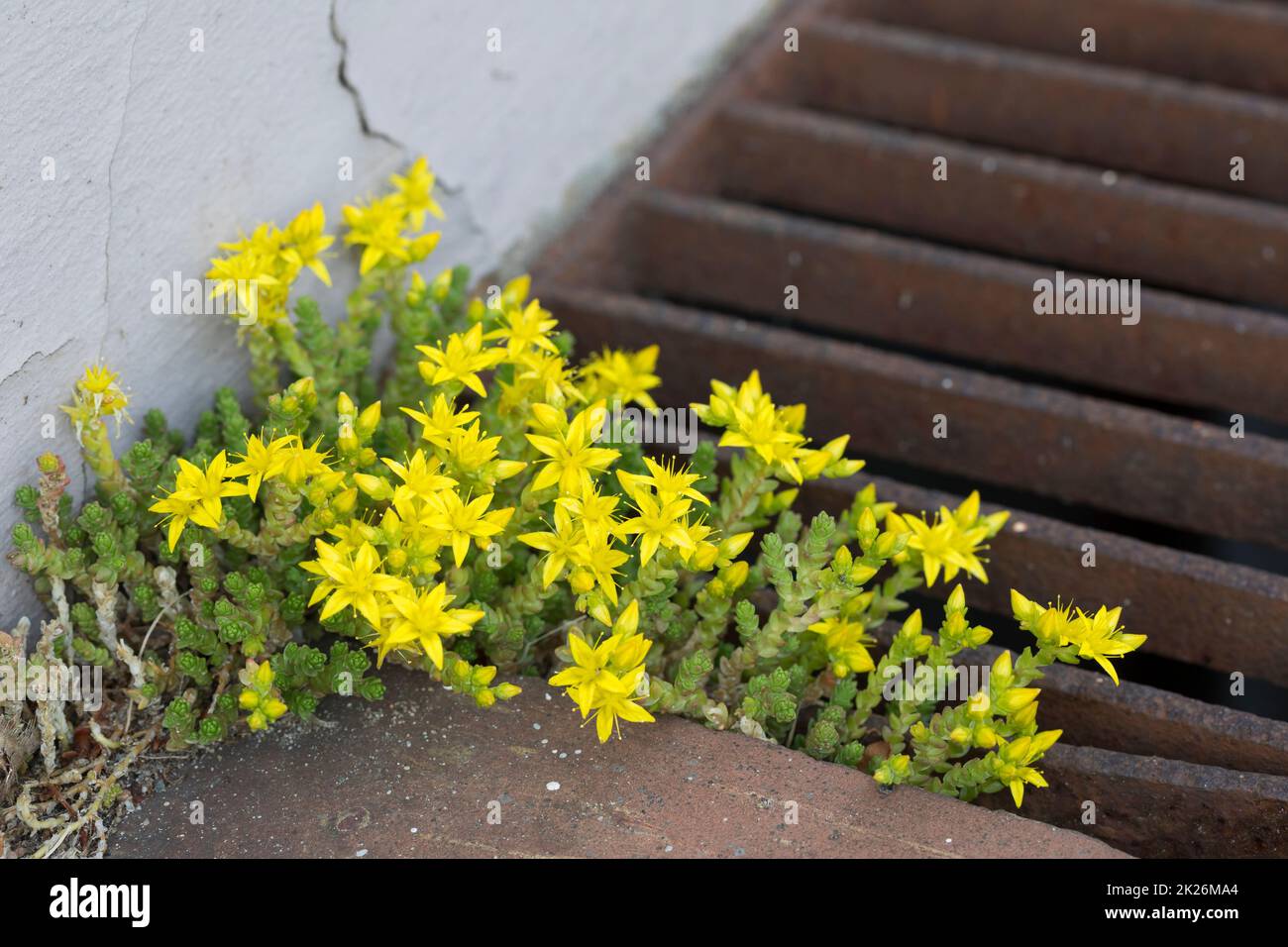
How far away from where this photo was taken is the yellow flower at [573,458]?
216 cm

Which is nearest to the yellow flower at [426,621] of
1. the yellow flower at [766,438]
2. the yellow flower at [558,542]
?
the yellow flower at [558,542]

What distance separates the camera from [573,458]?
217 centimetres

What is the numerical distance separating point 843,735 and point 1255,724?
67 centimetres

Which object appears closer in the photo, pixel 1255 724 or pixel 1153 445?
pixel 1255 724

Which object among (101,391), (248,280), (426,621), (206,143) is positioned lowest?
(426,621)

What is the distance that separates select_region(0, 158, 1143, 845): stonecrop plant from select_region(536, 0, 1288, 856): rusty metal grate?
34 centimetres

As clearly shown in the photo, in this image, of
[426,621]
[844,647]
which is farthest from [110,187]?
[844,647]

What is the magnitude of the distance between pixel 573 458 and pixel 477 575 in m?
0.30

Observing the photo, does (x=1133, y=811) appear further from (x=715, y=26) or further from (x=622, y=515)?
(x=715, y=26)

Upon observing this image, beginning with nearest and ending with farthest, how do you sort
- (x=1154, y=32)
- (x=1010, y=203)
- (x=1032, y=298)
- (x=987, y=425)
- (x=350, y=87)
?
(x=350, y=87), (x=987, y=425), (x=1032, y=298), (x=1010, y=203), (x=1154, y=32)

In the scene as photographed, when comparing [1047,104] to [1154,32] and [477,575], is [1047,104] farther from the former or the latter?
[477,575]

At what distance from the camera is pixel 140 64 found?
7.52 feet

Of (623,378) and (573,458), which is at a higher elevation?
(623,378)

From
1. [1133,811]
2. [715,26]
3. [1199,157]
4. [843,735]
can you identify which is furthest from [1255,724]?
[715,26]
